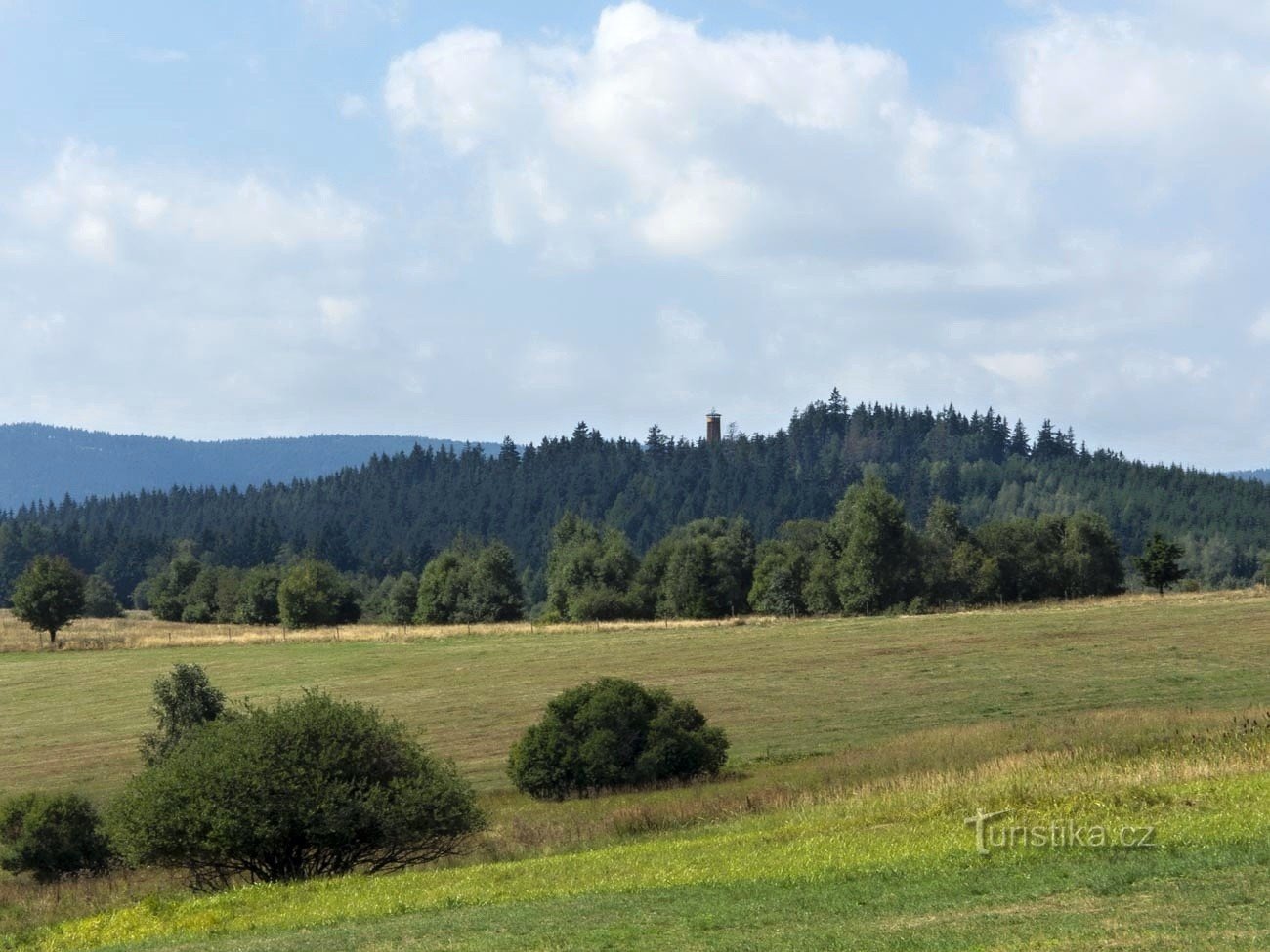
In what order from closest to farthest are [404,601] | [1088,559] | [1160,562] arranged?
1. [1160,562]
2. [1088,559]
3. [404,601]

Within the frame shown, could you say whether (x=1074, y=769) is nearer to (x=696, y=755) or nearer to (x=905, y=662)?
(x=696, y=755)

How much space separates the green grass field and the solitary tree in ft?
114

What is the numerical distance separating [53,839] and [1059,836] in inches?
967

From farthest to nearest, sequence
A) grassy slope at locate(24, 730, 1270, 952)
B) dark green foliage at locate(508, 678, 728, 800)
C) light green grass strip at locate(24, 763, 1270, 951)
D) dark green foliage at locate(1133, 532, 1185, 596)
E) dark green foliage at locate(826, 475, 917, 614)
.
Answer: dark green foliage at locate(826, 475, 917, 614) < dark green foliage at locate(1133, 532, 1185, 596) < dark green foliage at locate(508, 678, 728, 800) < light green grass strip at locate(24, 763, 1270, 951) < grassy slope at locate(24, 730, 1270, 952)

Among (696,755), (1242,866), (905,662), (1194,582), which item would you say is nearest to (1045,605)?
(1194,582)

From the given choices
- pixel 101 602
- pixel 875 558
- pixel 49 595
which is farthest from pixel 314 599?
pixel 101 602

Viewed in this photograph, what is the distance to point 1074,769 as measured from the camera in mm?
26844

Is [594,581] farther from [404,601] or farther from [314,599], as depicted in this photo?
[314,599]

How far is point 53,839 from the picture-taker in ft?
109

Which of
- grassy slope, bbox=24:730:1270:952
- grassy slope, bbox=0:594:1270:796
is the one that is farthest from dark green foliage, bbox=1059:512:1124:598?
grassy slope, bbox=24:730:1270:952

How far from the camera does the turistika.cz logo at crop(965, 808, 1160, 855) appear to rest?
749 inches

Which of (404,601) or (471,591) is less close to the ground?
(471,591)

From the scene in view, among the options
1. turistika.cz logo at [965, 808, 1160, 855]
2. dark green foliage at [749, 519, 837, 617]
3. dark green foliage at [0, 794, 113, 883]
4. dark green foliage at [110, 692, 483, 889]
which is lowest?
dark green foliage at [0, 794, 113, 883]

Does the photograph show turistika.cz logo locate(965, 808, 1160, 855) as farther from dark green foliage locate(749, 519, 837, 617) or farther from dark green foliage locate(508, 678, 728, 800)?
dark green foliage locate(749, 519, 837, 617)
